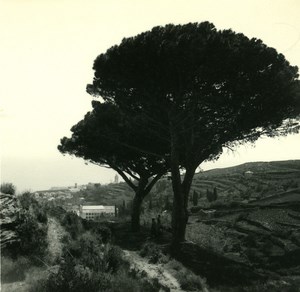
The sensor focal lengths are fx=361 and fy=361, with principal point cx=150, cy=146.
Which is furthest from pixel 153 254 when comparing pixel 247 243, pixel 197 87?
pixel 247 243

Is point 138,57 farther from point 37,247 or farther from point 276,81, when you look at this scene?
point 37,247

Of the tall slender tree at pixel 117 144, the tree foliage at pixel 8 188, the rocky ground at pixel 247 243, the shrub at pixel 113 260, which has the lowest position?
the rocky ground at pixel 247 243

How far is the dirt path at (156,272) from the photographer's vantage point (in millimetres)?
11483

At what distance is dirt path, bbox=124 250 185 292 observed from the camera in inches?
452

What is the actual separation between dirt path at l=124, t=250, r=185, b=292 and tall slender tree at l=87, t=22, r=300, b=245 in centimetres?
284

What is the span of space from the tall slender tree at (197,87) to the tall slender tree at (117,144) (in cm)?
187

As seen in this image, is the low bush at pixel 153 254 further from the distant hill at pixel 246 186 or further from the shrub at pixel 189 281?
the distant hill at pixel 246 186

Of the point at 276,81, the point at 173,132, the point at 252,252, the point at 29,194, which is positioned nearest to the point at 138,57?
the point at 173,132

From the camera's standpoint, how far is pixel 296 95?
1630 centimetres

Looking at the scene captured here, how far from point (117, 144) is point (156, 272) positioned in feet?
32.0

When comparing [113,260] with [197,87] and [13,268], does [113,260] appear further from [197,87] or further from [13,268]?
[197,87]

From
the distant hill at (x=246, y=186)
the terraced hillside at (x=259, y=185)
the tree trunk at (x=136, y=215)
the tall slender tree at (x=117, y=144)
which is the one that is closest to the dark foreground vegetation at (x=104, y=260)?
the tree trunk at (x=136, y=215)

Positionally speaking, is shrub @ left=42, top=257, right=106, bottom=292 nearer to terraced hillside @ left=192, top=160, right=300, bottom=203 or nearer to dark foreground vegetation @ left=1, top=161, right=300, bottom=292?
dark foreground vegetation @ left=1, top=161, right=300, bottom=292

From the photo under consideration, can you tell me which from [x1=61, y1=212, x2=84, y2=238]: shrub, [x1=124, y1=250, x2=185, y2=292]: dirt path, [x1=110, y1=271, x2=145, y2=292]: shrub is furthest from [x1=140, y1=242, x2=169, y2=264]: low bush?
[x1=110, y1=271, x2=145, y2=292]: shrub
